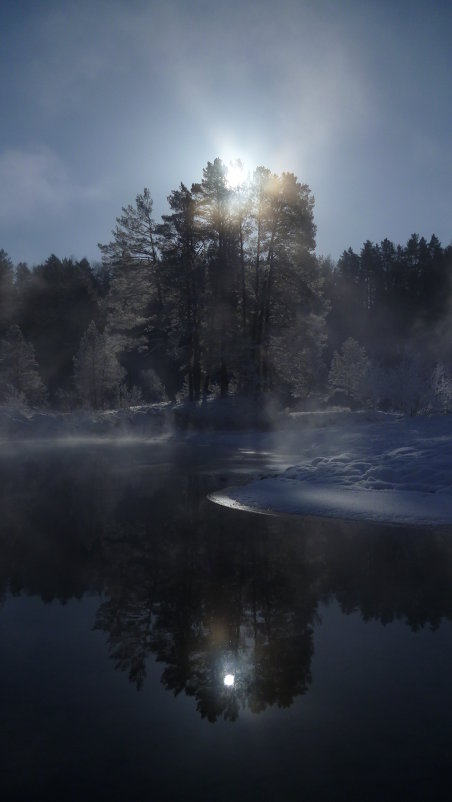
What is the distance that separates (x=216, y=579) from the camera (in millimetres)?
7320

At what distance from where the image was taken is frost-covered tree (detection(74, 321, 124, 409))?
49.4m

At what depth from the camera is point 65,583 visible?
7281 millimetres

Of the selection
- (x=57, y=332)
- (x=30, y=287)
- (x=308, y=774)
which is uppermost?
(x=30, y=287)

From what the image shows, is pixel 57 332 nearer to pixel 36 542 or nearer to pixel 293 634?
pixel 36 542

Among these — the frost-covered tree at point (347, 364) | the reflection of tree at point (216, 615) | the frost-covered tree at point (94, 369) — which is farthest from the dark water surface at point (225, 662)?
the frost-covered tree at point (94, 369)

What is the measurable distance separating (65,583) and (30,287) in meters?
65.5

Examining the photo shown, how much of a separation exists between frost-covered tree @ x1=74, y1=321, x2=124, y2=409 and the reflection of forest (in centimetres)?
3792

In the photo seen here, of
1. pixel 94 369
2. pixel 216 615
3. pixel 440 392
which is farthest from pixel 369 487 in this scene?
pixel 94 369

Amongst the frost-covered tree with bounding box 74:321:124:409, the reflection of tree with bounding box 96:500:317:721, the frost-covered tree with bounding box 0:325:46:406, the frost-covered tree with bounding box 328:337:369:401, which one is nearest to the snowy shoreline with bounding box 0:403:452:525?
the reflection of tree with bounding box 96:500:317:721

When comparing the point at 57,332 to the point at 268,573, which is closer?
the point at 268,573

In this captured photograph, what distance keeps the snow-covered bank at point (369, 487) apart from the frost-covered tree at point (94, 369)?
3543cm

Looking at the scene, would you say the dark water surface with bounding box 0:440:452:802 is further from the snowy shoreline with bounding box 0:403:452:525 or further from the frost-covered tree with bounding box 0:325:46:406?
the frost-covered tree with bounding box 0:325:46:406

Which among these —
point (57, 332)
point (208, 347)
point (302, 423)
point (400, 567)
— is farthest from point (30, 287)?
point (400, 567)

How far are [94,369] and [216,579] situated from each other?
145 feet
